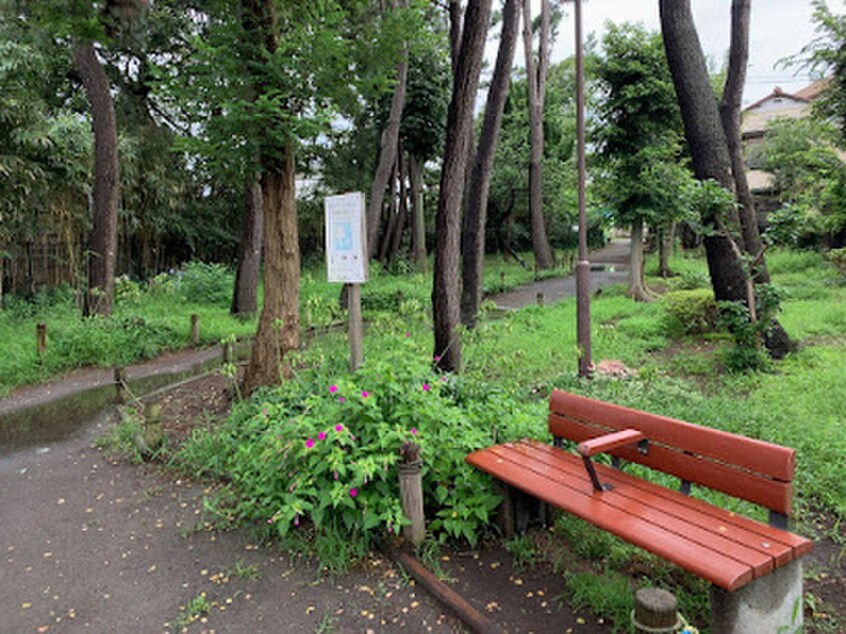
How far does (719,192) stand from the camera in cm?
628

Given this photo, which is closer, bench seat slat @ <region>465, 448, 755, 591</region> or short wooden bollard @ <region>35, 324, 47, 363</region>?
bench seat slat @ <region>465, 448, 755, 591</region>

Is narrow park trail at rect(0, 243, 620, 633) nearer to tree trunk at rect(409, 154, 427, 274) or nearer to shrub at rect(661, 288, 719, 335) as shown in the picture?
shrub at rect(661, 288, 719, 335)

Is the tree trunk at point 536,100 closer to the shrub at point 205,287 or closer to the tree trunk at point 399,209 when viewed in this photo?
the tree trunk at point 399,209

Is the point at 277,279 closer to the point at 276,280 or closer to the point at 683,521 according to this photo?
the point at 276,280

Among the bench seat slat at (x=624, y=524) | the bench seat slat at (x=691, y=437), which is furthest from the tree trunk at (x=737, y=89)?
the bench seat slat at (x=624, y=524)

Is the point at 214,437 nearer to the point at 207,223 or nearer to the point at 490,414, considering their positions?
the point at 490,414

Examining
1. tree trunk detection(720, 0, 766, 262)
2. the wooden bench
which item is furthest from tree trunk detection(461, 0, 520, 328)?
the wooden bench

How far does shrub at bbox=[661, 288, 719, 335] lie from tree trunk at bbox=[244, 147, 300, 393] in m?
6.35

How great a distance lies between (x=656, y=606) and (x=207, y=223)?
18.6m

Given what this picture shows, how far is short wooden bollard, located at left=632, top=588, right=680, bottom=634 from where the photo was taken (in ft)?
6.26

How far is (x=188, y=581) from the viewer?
9.93ft

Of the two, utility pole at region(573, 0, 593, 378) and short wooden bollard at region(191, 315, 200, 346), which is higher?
utility pole at region(573, 0, 593, 378)

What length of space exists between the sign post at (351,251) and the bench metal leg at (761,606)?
8.41 feet

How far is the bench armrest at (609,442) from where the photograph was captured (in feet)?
8.45
